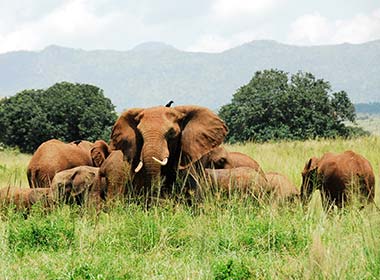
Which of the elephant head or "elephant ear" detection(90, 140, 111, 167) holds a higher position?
"elephant ear" detection(90, 140, 111, 167)

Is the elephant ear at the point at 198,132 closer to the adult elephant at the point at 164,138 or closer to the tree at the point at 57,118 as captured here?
the adult elephant at the point at 164,138

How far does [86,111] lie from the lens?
44406 millimetres

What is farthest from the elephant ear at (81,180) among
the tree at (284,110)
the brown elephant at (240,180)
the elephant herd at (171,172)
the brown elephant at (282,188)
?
the tree at (284,110)

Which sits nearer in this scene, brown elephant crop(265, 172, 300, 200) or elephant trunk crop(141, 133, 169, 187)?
elephant trunk crop(141, 133, 169, 187)

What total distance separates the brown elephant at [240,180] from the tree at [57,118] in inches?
1307

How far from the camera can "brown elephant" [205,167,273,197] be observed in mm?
10531

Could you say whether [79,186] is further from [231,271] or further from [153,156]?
[231,271]

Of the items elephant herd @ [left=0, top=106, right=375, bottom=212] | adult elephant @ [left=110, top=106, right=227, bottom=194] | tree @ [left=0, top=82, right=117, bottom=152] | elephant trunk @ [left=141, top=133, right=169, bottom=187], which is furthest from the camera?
tree @ [left=0, top=82, right=117, bottom=152]

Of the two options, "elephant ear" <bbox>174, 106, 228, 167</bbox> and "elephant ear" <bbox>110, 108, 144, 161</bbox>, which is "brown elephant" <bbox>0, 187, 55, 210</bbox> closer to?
"elephant ear" <bbox>110, 108, 144, 161</bbox>

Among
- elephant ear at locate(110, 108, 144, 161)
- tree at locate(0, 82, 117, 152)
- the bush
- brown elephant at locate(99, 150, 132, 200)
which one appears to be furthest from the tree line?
the bush

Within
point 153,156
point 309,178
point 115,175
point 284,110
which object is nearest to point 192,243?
point 153,156

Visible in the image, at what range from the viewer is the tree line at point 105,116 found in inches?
1741

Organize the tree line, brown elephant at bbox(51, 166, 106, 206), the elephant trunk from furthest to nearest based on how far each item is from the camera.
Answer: the tree line → brown elephant at bbox(51, 166, 106, 206) → the elephant trunk

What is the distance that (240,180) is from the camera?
10.7 meters
